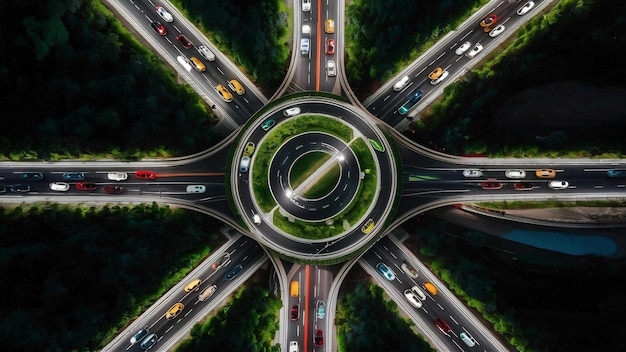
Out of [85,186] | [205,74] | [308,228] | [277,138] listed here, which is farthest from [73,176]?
[308,228]

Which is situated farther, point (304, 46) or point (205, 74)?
point (304, 46)

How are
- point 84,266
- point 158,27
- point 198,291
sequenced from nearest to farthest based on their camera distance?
point 84,266 → point 198,291 → point 158,27

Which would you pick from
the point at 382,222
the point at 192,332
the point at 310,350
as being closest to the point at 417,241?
the point at 382,222

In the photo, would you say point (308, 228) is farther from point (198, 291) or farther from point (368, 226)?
point (198, 291)

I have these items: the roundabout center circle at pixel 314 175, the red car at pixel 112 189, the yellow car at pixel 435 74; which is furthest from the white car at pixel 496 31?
the red car at pixel 112 189

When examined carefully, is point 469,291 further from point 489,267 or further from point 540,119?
point 540,119

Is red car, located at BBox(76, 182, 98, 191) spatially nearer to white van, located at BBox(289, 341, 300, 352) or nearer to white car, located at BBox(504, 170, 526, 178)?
white van, located at BBox(289, 341, 300, 352)

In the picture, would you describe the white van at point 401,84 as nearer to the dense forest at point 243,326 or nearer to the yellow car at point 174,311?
the dense forest at point 243,326
